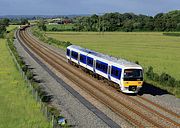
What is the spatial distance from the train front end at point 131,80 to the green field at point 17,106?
713 cm

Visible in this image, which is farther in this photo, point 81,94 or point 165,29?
point 165,29

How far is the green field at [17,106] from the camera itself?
2294 cm

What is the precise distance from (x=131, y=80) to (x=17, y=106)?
29.5 ft

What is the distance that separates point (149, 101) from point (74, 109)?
6033 millimetres

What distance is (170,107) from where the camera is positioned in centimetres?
2745

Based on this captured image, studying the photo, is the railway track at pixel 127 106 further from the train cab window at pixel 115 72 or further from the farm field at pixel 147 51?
the farm field at pixel 147 51

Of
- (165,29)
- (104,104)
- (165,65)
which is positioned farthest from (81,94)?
(165,29)

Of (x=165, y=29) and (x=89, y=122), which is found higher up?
(x=89, y=122)

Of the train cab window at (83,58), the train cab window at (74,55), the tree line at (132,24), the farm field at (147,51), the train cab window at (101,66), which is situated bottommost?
the tree line at (132,24)

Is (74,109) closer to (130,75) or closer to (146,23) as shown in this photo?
(130,75)

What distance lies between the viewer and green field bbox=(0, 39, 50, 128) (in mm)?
22938

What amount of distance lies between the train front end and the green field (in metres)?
7.13

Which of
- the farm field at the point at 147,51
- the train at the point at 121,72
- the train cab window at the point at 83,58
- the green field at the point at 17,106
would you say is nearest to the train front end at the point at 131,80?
the train at the point at 121,72

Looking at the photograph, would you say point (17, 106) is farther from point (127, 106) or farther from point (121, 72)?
point (121, 72)
